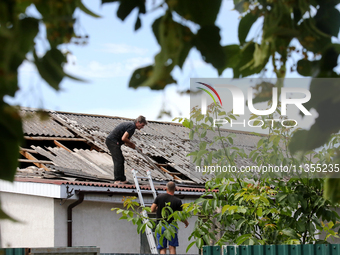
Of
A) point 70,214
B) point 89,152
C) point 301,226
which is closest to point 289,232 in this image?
point 301,226

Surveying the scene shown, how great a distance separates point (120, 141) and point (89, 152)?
1855mm

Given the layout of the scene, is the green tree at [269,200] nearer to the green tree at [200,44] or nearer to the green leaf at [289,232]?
the green leaf at [289,232]

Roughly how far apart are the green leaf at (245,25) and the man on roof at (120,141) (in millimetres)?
7525

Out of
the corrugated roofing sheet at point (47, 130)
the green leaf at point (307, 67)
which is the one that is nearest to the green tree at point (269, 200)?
the green leaf at point (307, 67)

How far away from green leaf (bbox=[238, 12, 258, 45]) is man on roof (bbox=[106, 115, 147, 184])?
7525mm

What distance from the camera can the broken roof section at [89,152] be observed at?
9.49 m

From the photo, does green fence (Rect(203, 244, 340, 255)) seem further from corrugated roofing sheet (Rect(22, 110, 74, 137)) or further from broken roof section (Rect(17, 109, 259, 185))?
corrugated roofing sheet (Rect(22, 110, 74, 137))

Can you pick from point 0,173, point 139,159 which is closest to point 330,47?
point 0,173

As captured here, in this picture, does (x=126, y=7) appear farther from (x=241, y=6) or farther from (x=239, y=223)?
(x=239, y=223)

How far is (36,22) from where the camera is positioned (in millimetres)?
1060

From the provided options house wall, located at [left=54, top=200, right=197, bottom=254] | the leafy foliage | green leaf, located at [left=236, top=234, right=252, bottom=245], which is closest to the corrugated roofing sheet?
house wall, located at [left=54, top=200, right=197, bottom=254]

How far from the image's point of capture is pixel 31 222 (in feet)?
28.7

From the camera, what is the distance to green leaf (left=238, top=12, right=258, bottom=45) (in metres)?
1.47

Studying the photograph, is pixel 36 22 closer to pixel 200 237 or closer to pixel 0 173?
pixel 0 173
